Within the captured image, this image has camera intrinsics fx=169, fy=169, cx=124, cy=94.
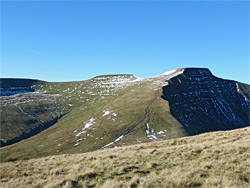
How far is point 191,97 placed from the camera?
188 metres

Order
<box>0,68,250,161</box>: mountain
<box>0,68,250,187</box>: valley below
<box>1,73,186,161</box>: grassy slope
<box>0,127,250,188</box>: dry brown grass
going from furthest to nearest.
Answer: <box>0,68,250,161</box>: mountain < <box>1,73,186,161</box>: grassy slope < <box>0,68,250,187</box>: valley below < <box>0,127,250,188</box>: dry brown grass

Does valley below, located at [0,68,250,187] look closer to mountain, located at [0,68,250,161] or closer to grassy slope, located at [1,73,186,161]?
mountain, located at [0,68,250,161]

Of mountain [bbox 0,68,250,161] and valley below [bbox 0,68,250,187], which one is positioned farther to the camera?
mountain [bbox 0,68,250,161]

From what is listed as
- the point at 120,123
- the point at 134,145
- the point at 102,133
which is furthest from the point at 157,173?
the point at 120,123

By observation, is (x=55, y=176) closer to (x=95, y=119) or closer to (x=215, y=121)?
(x=95, y=119)

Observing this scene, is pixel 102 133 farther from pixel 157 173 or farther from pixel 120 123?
pixel 157 173

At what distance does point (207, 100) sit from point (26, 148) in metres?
186

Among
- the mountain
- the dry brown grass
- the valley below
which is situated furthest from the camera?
the mountain

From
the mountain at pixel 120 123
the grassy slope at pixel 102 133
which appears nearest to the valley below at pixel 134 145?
the mountain at pixel 120 123

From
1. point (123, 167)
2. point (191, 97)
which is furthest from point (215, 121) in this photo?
point (123, 167)

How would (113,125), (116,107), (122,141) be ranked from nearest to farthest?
(122,141)
(113,125)
(116,107)

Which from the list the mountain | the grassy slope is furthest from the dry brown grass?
the grassy slope

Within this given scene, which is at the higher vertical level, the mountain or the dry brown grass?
the dry brown grass

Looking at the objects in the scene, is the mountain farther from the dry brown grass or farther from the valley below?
the dry brown grass
